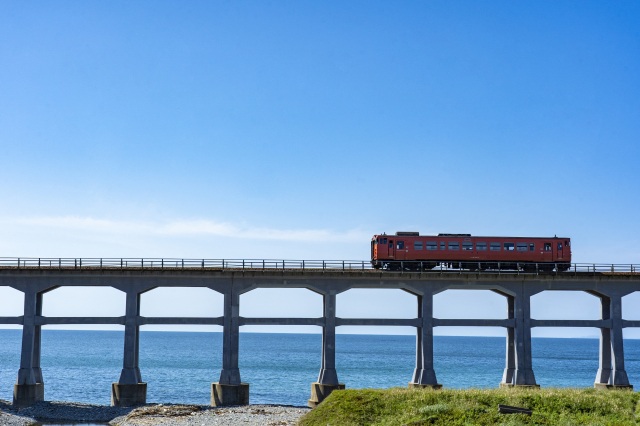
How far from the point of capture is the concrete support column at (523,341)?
165ft

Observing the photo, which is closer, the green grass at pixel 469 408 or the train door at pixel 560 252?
the green grass at pixel 469 408

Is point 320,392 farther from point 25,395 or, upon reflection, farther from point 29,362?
point 29,362

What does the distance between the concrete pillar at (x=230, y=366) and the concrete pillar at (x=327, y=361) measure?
4.61 m

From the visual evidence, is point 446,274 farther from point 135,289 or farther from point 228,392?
point 135,289

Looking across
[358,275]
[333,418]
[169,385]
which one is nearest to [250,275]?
[358,275]

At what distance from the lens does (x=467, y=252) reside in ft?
172

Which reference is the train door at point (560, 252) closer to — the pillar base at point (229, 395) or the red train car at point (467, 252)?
the red train car at point (467, 252)

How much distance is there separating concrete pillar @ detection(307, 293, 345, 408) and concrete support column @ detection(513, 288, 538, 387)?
40.1 feet

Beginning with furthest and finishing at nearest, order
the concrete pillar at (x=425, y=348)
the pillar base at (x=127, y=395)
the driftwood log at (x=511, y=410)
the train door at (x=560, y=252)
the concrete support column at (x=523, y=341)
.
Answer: the train door at (x=560, y=252)
the concrete support column at (x=523, y=341)
the concrete pillar at (x=425, y=348)
the pillar base at (x=127, y=395)
the driftwood log at (x=511, y=410)

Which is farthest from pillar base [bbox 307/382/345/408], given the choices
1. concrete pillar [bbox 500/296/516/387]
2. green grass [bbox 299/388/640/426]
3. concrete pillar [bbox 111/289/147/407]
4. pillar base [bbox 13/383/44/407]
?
pillar base [bbox 13/383/44/407]

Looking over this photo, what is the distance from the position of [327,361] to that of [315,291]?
4838 mm

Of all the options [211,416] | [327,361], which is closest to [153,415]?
[211,416]

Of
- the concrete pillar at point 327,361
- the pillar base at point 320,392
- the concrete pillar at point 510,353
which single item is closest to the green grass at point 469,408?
the pillar base at point 320,392

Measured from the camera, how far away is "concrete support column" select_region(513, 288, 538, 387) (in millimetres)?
50375
